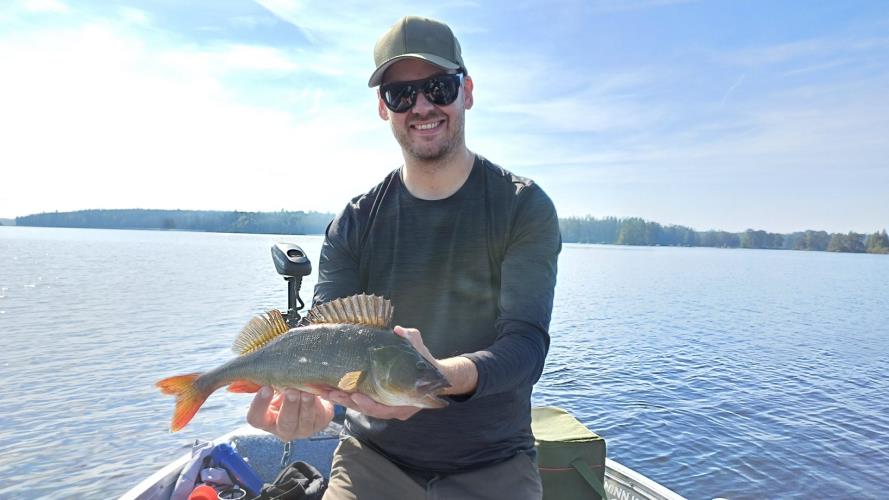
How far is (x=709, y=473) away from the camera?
11.3 m

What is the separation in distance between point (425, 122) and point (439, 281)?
1.05 m

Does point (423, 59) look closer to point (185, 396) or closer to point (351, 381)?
point (351, 381)

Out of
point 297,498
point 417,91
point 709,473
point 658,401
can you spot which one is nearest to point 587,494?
point 297,498

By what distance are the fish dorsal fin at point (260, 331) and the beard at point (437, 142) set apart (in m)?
1.39

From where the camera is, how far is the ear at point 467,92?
402 cm

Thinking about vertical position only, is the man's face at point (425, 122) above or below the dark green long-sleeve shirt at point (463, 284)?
above

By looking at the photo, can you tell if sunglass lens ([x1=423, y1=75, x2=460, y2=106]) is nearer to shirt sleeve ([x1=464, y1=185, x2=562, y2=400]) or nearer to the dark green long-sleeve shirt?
the dark green long-sleeve shirt

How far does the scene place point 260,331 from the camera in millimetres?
3748

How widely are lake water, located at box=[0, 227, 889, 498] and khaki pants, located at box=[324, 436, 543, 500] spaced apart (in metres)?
8.51

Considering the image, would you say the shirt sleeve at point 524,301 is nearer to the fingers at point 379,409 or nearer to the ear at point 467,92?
the fingers at point 379,409

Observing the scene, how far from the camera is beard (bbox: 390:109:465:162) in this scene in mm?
3787

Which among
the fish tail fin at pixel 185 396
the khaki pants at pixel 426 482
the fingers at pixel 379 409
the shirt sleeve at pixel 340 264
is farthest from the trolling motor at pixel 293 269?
the fingers at pixel 379 409

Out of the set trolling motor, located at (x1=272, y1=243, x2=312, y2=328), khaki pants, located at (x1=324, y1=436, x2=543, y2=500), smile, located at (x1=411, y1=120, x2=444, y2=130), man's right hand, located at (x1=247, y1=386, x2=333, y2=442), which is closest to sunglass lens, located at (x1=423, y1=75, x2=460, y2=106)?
smile, located at (x1=411, y1=120, x2=444, y2=130)

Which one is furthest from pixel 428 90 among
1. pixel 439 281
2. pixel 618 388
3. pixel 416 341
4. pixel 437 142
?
pixel 618 388
